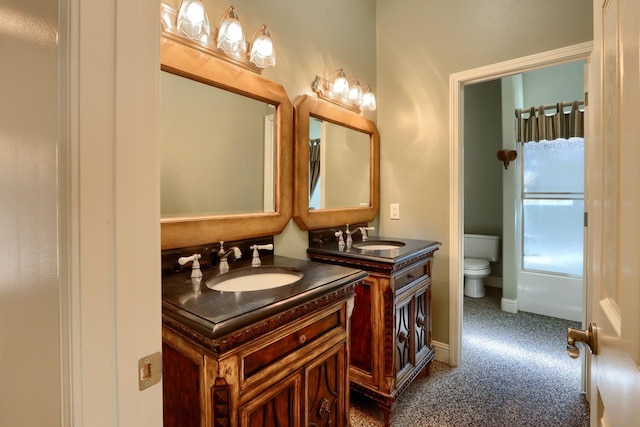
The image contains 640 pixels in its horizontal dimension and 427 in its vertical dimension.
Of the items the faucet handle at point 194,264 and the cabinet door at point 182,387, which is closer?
the cabinet door at point 182,387

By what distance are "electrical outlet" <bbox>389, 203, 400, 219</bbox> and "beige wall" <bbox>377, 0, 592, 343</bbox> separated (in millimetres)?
41

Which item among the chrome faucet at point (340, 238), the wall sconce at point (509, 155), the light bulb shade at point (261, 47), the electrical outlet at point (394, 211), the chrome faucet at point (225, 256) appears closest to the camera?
the chrome faucet at point (225, 256)

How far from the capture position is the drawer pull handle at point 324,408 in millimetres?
1206

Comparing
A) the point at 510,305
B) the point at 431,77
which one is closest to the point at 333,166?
the point at 431,77

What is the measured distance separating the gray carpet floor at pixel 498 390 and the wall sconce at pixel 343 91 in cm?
191

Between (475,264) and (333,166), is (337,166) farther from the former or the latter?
(475,264)

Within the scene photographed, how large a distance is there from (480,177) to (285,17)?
3426mm

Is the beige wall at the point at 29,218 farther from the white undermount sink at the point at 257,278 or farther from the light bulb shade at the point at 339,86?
the light bulb shade at the point at 339,86

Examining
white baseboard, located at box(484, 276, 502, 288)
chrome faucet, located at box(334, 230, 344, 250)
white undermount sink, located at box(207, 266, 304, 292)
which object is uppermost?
chrome faucet, located at box(334, 230, 344, 250)

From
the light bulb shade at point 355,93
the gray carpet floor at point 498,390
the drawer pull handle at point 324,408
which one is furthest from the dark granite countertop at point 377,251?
the light bulb shade at point 355,93

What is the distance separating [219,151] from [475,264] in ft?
10.6

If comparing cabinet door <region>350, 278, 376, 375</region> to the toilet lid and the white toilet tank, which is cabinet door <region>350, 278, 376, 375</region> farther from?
the white toilet tank

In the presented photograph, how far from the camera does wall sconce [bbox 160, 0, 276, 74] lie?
1.31 metres

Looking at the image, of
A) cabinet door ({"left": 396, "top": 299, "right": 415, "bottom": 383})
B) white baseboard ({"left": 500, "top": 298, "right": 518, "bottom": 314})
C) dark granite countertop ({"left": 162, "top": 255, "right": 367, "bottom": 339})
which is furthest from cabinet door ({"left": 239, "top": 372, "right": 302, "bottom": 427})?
white baseboard ({"left": 500, "top": 298, "right": 518, "bottom": 314})
